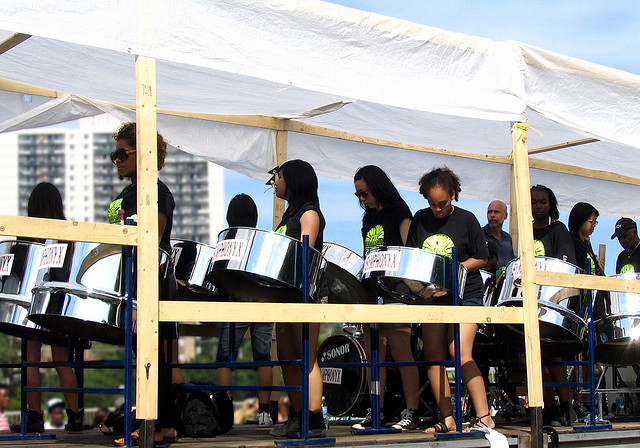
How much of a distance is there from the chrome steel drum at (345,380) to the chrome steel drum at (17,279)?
A: 1795mm

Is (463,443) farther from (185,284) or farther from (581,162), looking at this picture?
(581,162)

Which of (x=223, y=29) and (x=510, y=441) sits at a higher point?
(x=223, y=29)

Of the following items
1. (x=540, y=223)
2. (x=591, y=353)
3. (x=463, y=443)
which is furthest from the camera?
(x=540, y=223)

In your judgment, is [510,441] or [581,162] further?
[581,162]

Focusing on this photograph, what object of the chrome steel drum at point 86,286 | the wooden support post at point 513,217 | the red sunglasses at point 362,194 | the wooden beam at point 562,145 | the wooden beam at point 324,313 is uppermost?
the wooden beam at point 562,145

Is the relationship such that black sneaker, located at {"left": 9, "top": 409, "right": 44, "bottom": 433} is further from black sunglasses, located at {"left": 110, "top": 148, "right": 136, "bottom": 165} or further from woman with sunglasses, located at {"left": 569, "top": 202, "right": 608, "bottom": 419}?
woman with sunglasses, located at {"left": 569, "top": 202, "right": 608, "bottom": 419}

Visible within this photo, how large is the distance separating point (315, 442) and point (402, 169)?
345 cm

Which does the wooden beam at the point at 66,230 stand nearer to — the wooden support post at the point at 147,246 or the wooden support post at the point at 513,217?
the wooden support post at the point at 147,246

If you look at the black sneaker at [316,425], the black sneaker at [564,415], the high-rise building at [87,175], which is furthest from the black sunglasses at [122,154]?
the high-rise building at [87,175]

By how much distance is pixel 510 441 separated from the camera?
3494mm

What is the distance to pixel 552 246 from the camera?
428cm

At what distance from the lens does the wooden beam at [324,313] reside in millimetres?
2850

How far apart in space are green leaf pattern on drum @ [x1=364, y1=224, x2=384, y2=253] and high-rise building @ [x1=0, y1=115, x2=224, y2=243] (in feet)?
359

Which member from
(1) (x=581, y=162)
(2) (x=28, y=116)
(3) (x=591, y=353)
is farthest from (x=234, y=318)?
(1) (x=581, y=162)
